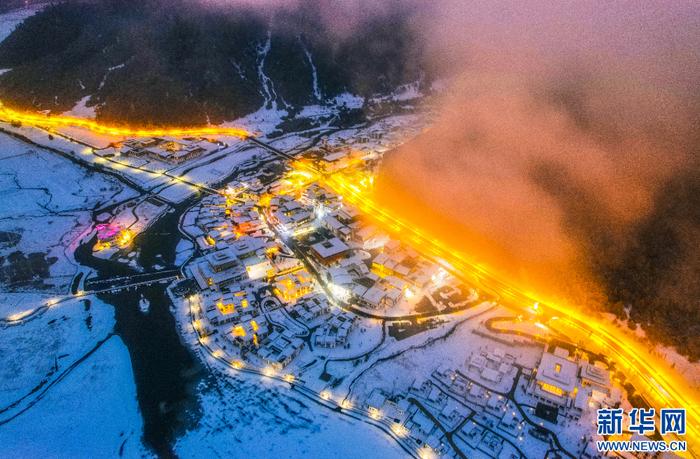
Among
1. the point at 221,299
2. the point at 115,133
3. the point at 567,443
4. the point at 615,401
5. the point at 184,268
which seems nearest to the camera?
the point at 567,443

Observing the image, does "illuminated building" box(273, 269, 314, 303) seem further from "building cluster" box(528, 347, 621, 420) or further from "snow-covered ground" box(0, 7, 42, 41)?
"snow-covered ground" box(0, 7, 42, 41)

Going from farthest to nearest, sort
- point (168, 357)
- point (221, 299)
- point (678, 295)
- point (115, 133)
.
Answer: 1. point (115, 133)
2. point (221, 299)
3. point (678, 295)
4. point (168, 357)

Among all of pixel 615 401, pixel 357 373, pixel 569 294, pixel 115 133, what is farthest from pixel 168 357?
pixel 115 133

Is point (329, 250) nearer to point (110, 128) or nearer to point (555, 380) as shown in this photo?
point (555, 380)

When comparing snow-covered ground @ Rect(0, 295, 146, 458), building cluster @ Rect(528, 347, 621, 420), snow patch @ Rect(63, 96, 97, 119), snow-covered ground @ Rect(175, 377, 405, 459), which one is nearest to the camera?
snow-covered ground @ Rect(175, 377, 405, 459)

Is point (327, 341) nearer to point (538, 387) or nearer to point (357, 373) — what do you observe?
point (357, 373)

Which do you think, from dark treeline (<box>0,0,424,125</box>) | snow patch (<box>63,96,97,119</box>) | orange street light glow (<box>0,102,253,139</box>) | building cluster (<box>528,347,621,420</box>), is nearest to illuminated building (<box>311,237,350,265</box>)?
building cluster (<box>528,347,621,420</box>)

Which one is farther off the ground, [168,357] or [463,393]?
[168,357]

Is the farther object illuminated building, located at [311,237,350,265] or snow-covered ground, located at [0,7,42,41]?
snow-covered ground, located at [0,7,42,41]

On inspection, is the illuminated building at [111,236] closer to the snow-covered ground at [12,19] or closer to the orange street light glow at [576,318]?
the orange street light glow at [576,318]
